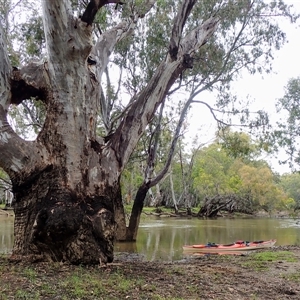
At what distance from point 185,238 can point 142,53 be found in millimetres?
7357

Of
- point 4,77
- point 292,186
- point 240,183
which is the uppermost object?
point 292,186

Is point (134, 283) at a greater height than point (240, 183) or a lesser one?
lesser

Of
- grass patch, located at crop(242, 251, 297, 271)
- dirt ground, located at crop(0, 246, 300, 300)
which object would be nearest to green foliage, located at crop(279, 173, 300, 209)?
grass patch, located at crop(242, 251, 297, 271)

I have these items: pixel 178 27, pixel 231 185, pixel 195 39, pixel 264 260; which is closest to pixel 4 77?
pixel 178 27

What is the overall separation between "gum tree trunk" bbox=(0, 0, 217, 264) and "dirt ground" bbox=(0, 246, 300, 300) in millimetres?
411

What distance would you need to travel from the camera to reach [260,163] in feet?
176

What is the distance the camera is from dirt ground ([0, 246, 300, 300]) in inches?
166

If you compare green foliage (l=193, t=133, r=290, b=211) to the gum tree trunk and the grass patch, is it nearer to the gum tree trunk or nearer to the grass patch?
the grass patch

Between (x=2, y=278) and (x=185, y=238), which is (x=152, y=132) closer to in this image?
(x=185, y=238)

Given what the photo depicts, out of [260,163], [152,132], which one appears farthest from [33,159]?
[260,163]

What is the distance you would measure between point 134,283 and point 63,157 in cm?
240

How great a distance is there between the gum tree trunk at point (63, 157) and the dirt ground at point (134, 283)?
41cm

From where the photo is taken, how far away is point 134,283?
488cm

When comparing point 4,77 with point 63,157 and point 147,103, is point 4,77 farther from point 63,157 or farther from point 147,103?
point 147,103
